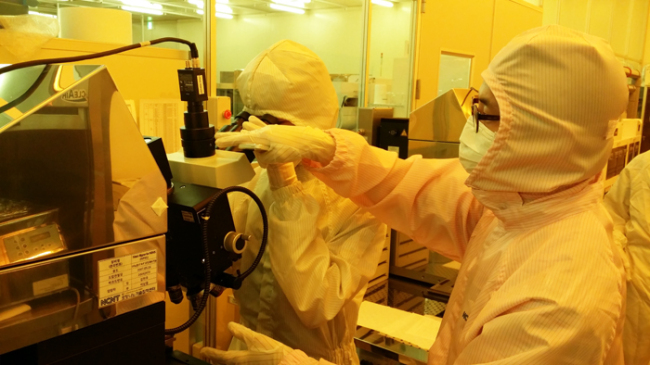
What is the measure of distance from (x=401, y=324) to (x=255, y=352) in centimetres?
98

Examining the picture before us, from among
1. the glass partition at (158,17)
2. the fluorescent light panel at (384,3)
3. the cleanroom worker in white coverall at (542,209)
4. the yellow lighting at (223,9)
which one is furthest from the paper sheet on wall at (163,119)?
the fluorescent light panel at (384,3)

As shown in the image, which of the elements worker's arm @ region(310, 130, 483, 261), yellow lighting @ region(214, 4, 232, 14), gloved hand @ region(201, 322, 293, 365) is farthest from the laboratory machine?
yellow lighting @ region(214, 4, 232, 14)

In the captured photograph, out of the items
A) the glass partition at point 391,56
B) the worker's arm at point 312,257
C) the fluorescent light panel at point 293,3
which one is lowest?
the worker's arm at point 312,257

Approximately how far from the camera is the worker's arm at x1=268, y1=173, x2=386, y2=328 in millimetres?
1053

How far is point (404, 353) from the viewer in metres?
1.59

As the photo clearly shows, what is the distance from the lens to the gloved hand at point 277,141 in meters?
0.98

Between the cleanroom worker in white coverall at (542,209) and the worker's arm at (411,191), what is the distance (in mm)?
186

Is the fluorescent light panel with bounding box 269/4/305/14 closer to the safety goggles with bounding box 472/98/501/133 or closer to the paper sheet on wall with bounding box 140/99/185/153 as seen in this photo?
the paper sheet on wall with bounding box 140/99/185/153

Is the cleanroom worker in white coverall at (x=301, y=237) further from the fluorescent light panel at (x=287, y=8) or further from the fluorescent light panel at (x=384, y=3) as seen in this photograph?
the fluorescent light panel at (x=384, y=3)

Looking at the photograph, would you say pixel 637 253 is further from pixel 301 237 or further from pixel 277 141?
pixel 277 141

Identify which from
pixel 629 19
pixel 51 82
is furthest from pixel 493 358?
pixel 629 19

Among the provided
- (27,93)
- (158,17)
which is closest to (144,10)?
(158,17)

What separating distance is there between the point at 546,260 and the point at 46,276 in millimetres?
689

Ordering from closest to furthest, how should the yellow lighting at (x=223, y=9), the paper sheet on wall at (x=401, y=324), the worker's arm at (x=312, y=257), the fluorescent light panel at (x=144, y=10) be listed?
the worker's arm at (x=312, y=257) → the paper sheet on wall at (x=401, y=324) → the fluorescent light panel at (x=144, y=10) → the yellow lighting at (x=223, y=9)
